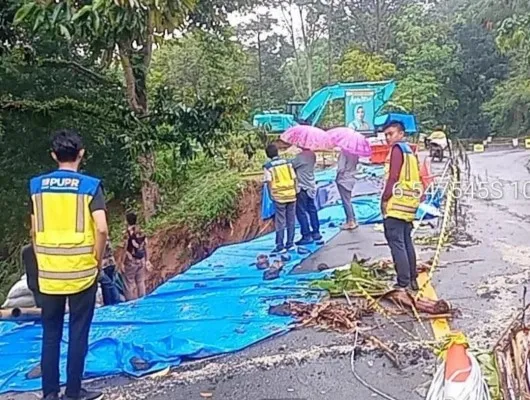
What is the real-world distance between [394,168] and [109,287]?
3.60 metres

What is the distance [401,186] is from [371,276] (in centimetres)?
132

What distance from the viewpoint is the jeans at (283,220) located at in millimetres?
9688

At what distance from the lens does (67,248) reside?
14.6 feet

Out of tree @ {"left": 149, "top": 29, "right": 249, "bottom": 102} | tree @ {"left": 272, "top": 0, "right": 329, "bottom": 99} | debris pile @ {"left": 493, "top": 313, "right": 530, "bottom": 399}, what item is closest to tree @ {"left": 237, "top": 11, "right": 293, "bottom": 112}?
tree @ {"left": 272, "top": 0, "right": 329, "bottom": 99}

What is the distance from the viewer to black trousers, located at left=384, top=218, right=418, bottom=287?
684 centimetres

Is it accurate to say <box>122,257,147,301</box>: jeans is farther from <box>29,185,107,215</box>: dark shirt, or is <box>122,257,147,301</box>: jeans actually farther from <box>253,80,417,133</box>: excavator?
<box>253,80,417,133</box>: excavator

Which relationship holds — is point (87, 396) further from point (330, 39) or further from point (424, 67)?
point (330, 39)

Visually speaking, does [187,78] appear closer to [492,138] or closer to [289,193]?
[289,193]

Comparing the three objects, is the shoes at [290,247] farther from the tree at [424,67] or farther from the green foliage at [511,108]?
the green foliage at [511,108]

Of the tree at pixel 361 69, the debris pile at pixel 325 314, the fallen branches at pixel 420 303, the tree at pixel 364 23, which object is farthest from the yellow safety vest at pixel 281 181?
the tree at pixel 364 23

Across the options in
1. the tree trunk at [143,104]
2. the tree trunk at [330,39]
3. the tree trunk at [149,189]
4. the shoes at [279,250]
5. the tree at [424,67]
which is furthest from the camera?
the tree trunk at [330,39]

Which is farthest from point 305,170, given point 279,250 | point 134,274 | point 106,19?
point 106,19

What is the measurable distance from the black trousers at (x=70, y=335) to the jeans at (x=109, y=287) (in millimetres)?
3515

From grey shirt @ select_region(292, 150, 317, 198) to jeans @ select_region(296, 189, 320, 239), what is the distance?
8cm
